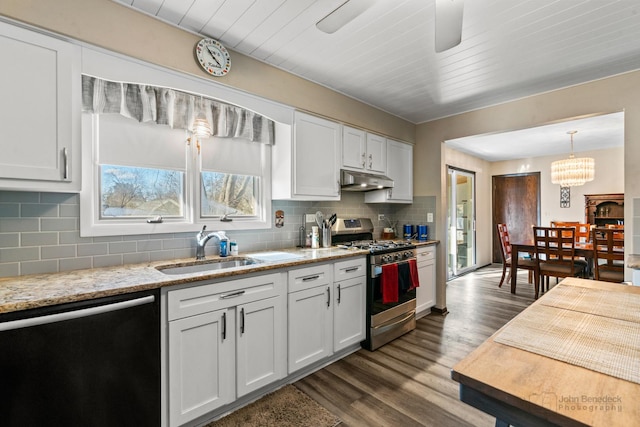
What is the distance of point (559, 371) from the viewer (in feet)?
2.60

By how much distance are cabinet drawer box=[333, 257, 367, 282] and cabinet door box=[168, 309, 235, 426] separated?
37.9 inches

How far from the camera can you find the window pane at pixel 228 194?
246 cm

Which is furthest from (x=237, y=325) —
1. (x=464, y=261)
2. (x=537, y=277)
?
(x=464, y=261)

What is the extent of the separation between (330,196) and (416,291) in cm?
151

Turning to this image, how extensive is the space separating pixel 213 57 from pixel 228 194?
1.07 m

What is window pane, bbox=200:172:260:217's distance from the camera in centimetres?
246

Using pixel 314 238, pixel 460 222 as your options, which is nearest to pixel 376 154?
pixel 314 238

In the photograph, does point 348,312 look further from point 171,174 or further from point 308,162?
point 171,174

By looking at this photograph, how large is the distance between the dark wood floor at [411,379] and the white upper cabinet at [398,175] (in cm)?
151

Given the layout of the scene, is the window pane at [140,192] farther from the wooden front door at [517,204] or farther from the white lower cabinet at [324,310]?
the wooden front door at [517,204]

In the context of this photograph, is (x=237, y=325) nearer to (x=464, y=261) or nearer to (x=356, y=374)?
(x=356, y=374)

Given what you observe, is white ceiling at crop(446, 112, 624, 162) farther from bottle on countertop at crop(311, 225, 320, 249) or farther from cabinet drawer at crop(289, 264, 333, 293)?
cabinet drawer at crop(289, 264, 333, 293)

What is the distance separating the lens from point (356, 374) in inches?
92.3

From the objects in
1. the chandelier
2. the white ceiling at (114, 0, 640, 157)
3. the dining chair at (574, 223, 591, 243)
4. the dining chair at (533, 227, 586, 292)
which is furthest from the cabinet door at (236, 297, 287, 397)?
the dining chair at (574, 223, 591, 243)
